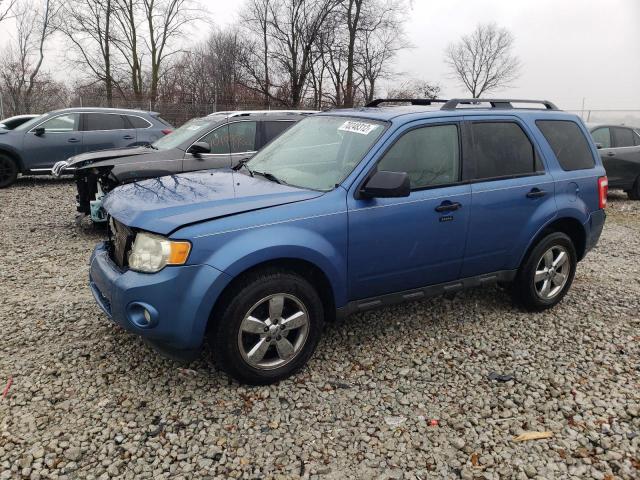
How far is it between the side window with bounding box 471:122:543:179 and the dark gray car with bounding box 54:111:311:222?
10.9 feet

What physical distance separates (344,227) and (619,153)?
31.1 feet

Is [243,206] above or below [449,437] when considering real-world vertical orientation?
above

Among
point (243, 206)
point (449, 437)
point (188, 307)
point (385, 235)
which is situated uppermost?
point (243, 206)

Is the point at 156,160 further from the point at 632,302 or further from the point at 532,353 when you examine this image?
the point at 632,302

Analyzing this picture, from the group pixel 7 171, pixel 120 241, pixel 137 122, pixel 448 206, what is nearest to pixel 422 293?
pixel 448 206

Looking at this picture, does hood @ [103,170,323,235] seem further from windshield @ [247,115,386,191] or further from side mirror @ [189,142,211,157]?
side mirror @ [189,142,211,157]

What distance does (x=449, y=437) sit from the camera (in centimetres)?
286

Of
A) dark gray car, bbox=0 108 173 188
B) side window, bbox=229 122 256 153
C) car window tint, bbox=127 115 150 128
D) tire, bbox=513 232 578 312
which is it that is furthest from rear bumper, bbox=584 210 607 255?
car window tint, bbox=127 115 150 128

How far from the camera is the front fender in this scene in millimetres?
2885

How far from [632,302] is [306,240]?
3606 millimetres

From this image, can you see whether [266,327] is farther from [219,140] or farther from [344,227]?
[219,140]

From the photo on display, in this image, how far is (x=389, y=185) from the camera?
316 centimetres

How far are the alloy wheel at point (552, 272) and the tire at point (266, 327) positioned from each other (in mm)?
2238

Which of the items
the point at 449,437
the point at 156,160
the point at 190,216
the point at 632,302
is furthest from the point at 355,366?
the point at 156,160
